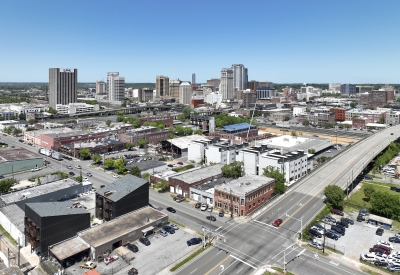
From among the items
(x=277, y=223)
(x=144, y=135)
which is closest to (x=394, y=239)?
(x=277, y=223)

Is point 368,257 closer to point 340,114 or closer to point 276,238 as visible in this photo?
point 276,238

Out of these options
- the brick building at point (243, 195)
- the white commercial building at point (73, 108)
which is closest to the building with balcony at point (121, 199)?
the brick building at point (243, 195)

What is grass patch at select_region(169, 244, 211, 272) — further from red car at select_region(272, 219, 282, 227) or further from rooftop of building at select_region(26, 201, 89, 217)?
rooftop of building at select_region(26, 201, 89, 217)

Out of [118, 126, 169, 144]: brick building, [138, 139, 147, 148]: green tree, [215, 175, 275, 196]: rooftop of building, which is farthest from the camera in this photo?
[118, 126, 169, 144]: brick building

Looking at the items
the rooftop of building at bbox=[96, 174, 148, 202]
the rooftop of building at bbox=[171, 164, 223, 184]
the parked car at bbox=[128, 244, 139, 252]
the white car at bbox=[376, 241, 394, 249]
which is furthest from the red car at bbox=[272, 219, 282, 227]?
the rooftop of building at bbox=[96, 174, 148, 202]

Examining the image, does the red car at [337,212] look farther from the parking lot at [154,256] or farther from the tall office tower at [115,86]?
the tall office tower at [115,86]

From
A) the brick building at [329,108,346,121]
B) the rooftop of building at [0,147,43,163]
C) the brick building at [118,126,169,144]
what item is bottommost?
the rooftop of building at [0,147,43,163]

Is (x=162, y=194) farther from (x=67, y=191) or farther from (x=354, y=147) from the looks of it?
(x=354, y=147)
